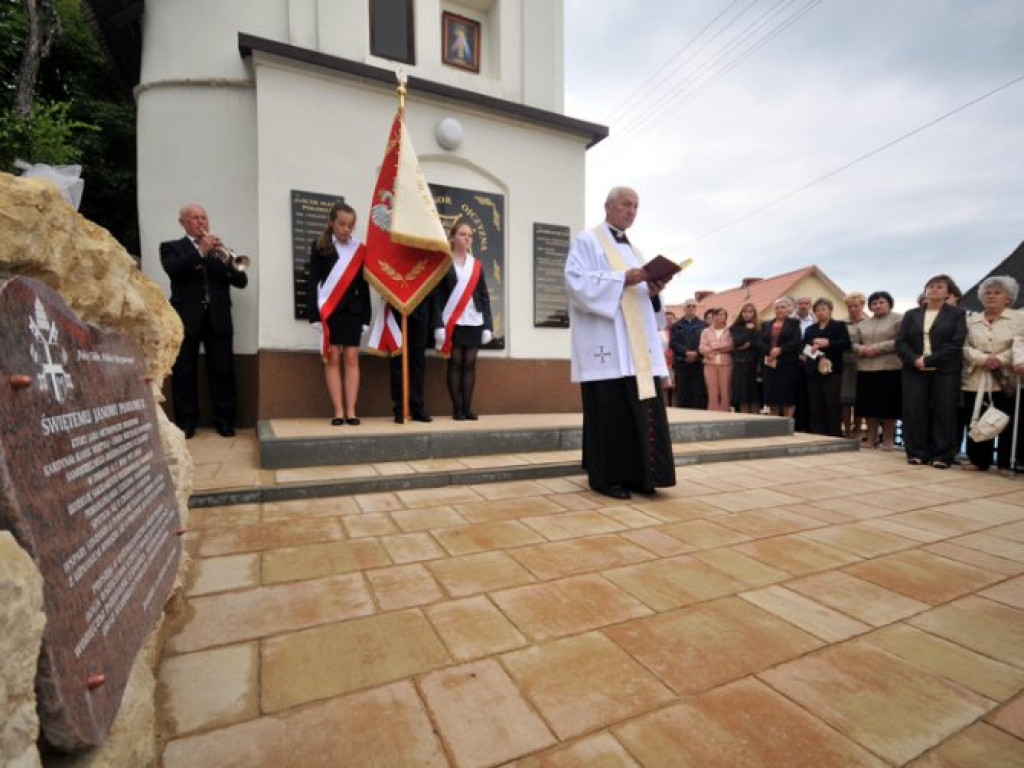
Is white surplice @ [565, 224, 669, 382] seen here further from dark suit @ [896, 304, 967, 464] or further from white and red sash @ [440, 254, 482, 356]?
dark suit @ [896, 304, 967, 464]

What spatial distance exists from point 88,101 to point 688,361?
1103 centimetres

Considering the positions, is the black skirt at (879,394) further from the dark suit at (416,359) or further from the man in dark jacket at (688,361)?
the dark suit at (416,359)

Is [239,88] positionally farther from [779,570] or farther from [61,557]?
[779,570]

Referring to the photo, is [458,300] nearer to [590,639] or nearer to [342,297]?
[342,297]

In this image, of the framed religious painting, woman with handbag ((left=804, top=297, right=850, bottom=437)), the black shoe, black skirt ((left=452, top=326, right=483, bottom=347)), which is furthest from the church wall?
woman with handbag ((left=804, top=297, right=850, bottom=437))

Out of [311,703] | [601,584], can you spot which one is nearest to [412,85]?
[601,584]

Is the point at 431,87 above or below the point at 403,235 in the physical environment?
above

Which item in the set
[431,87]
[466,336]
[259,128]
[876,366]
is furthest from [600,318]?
[876,366]

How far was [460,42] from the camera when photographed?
244 inches

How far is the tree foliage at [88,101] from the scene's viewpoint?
822cm

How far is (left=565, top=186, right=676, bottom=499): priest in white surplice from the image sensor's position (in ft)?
10.8

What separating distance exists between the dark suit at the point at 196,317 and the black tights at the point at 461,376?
2.01 metres

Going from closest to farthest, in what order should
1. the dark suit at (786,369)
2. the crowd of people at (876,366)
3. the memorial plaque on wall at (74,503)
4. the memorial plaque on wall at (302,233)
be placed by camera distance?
the memorial plaque on wall at (74,503), the crowd of people at (876,366), the memorial plaque on wall at (302,233), the dark suit at (786,369)

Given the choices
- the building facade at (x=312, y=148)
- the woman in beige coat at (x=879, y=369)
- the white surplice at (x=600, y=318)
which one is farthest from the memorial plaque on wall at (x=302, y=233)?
the woman in beige coat at (x=879, y=369)
